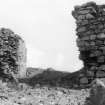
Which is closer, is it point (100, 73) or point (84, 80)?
point (100, 73)

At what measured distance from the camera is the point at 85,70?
1084 centimetres

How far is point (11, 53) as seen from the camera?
12117 mm

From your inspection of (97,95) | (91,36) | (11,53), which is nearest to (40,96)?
(97,95)

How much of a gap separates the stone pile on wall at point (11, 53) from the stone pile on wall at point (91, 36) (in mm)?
2446

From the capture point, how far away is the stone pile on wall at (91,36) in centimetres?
1065

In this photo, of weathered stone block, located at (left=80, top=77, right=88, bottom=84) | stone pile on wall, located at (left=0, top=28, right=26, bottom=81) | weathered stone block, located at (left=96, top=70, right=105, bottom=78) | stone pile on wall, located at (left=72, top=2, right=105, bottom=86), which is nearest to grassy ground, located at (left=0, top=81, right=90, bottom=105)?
weathered stone block, located at (left=80, top=77, right=88, bottom=84)

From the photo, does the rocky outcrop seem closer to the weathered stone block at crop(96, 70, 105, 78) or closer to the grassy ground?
the grassy ground

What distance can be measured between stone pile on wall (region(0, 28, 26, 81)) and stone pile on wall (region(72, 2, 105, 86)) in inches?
96.3

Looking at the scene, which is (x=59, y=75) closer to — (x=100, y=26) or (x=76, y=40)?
(x=76, y=40)

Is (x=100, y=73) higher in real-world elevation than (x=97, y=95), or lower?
lower

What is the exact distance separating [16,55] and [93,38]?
9.91ft

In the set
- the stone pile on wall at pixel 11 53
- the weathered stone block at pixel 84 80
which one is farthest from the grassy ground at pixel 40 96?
the stone pile on wall at pixel 11 53

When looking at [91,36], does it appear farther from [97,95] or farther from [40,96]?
[97,95]

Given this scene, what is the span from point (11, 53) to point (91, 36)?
3.07 m
